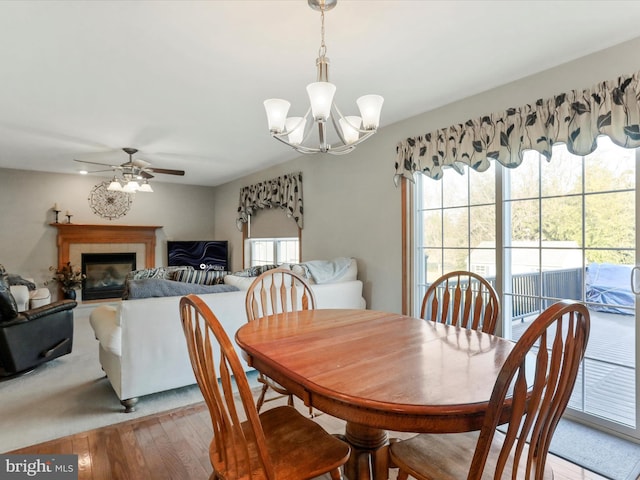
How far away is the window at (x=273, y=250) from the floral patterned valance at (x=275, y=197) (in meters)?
0.45

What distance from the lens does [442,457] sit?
1230mm

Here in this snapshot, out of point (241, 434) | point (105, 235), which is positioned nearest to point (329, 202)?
point (241, 434)

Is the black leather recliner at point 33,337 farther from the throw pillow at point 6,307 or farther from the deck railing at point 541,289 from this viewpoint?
the deck railing at point 541,289

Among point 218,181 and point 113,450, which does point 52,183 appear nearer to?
point 218,181

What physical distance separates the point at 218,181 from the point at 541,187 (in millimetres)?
5795

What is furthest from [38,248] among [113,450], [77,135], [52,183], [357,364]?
[357,364]

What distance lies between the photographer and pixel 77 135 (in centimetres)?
396

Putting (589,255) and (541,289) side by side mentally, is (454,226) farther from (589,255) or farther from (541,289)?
(589,255)

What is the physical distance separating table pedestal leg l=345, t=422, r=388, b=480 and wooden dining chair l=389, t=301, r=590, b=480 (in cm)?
23

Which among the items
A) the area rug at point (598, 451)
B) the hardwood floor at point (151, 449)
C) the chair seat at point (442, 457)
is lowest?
the area rug at point (598, 451)

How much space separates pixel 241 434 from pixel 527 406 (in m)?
0.85

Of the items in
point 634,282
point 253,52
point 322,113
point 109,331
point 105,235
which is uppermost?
point 253,52

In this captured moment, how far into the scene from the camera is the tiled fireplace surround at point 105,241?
19.6 feet

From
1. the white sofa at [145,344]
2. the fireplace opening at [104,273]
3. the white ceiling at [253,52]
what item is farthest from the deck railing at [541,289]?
the fireplace opening at [104,273]
